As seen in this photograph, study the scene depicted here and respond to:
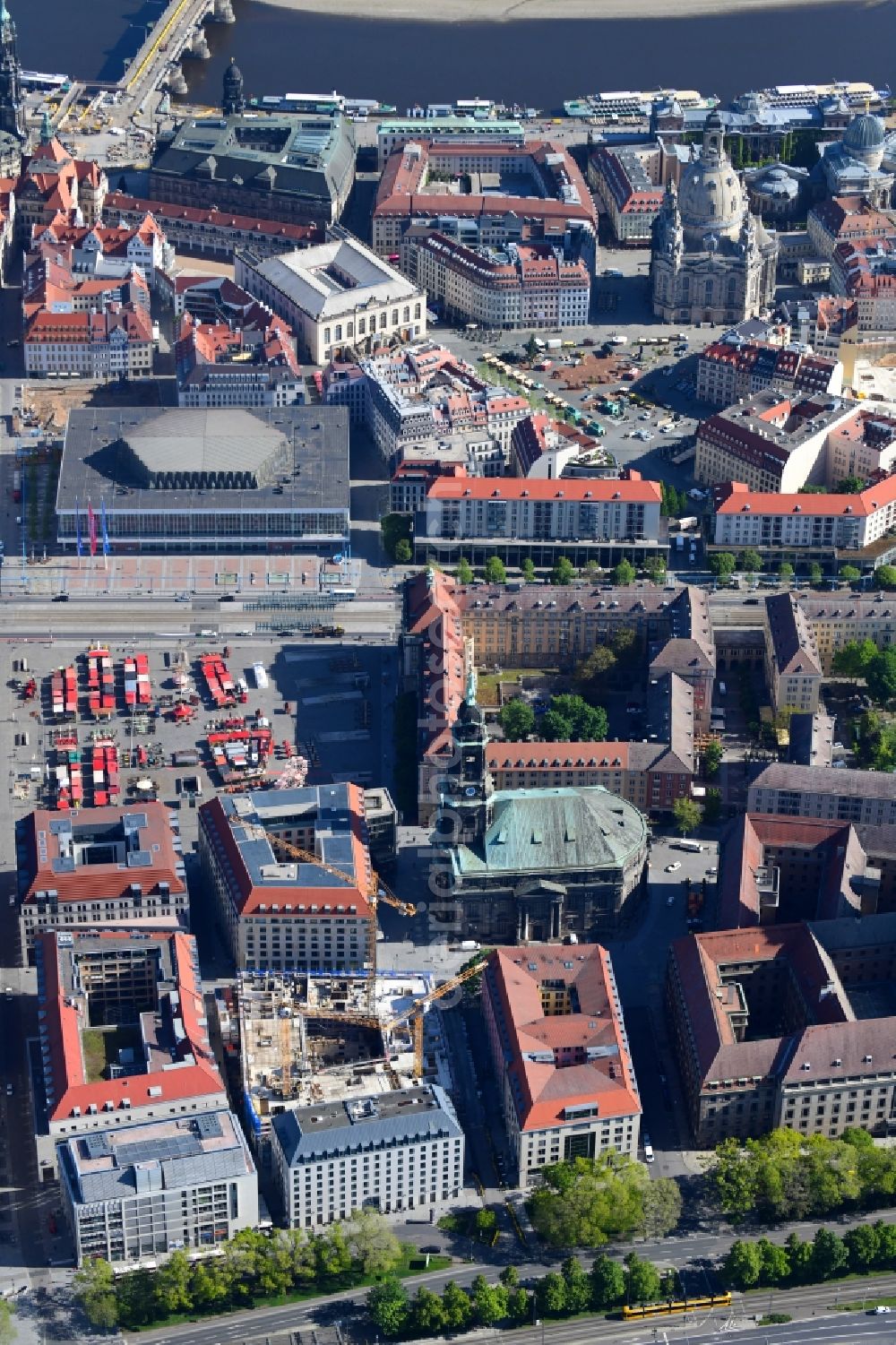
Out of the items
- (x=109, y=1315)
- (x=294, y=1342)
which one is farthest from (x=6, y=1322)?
(x=294, y=1342)

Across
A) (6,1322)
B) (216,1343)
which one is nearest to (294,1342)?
(216,1343)

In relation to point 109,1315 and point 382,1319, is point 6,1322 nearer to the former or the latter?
point 109,1315

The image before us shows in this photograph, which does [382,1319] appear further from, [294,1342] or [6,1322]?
[6,1322]

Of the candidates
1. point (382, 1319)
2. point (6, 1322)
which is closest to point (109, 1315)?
point (6, 1322)

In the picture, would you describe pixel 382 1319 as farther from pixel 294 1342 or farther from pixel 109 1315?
pixel 109 1315

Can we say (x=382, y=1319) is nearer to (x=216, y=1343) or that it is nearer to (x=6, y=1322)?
(x=216, y=1343)

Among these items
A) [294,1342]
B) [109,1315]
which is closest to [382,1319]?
[294,1342]
